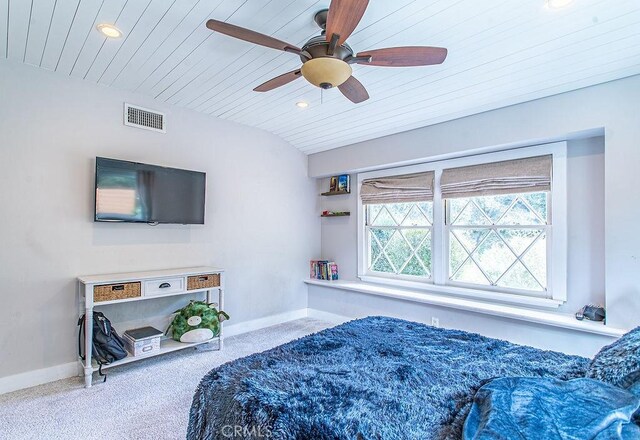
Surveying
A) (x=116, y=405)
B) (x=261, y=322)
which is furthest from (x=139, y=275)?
(x=261, y=322)

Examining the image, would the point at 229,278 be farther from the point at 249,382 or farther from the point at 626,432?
the point at 626,432

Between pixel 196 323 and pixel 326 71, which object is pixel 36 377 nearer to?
pixel 196 323

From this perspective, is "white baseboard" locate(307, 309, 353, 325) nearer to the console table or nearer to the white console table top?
the console table

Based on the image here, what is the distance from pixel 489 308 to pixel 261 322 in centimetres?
259

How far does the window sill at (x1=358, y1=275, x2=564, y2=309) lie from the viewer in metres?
2.99

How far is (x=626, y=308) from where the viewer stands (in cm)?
244

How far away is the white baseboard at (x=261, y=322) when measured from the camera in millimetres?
3879

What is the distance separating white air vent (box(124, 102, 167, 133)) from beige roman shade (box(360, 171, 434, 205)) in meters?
2.50

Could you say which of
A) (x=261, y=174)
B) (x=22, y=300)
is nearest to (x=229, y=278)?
(x=261, y=174)

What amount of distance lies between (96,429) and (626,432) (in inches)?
103

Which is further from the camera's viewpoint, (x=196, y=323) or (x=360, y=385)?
(x=196, y=323)

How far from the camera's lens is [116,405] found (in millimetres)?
2340

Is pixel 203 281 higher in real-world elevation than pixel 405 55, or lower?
lower

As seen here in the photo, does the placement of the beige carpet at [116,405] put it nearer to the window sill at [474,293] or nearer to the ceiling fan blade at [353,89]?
the window sill at [474,293]
